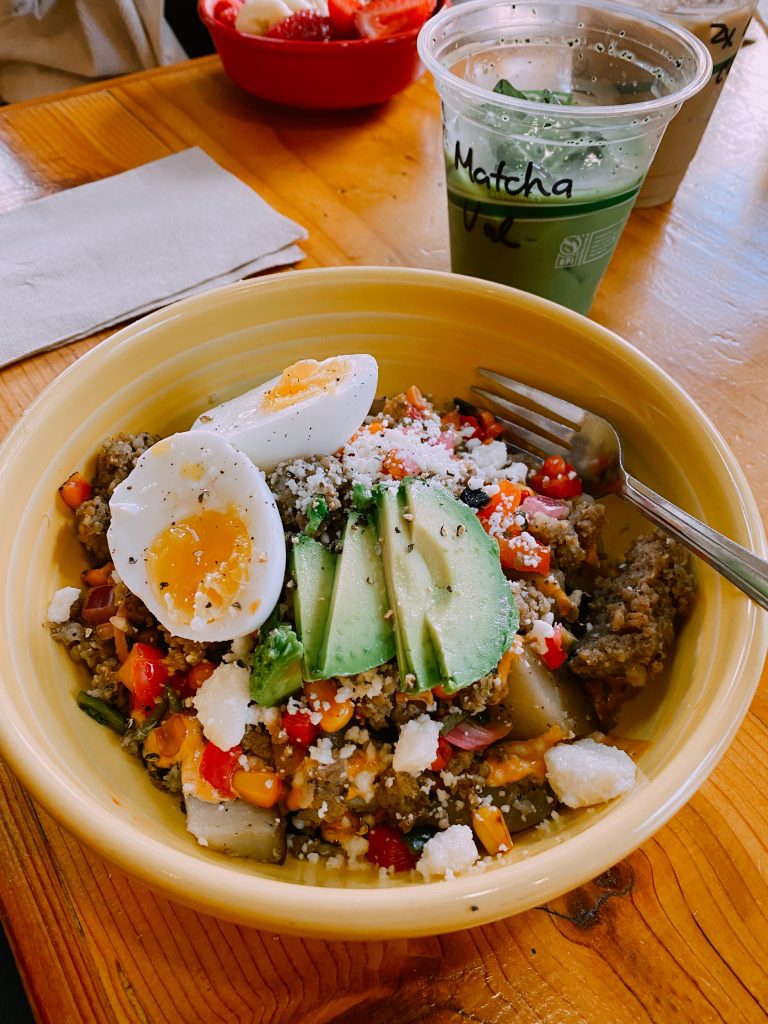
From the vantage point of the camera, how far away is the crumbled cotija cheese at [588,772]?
105 cm

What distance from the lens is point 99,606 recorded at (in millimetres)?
1326

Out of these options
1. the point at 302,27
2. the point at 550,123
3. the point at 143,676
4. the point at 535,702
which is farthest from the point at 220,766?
the point at 302,27

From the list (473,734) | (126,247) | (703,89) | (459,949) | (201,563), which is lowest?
(459,949)

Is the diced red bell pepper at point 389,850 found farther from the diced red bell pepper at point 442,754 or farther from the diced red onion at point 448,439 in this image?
the diced red onion at point 448,439

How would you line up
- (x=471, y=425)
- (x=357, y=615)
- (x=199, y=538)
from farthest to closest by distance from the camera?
1. (x=471, y=425)
2. (x=199, y=538)
3. (x=357, y=615)

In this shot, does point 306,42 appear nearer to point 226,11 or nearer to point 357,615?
point 226,11

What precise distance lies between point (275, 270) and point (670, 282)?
1.13 m

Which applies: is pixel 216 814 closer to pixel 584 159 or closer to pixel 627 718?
pixel 627 718

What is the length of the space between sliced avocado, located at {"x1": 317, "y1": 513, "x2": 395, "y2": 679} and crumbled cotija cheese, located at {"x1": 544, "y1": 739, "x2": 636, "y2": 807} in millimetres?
307

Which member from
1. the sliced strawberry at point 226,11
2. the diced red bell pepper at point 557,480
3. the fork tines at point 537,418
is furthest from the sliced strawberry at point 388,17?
the diced red bell pepper at point 557,480

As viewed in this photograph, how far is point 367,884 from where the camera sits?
44.1 inches

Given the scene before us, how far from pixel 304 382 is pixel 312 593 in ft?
1.42

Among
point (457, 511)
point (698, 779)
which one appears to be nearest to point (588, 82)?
point (457, 511)

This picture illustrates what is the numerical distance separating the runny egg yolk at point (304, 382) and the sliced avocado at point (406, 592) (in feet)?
0.81
